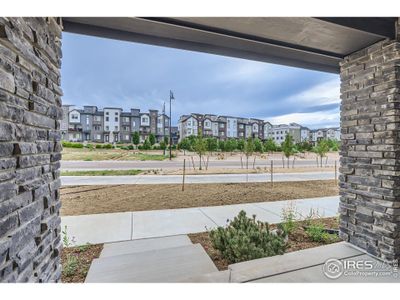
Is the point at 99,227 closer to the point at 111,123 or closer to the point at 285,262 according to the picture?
the point at 285,262

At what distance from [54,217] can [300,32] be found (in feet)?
9.09

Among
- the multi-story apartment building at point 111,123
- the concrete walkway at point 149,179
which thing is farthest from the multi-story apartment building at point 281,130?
the concrete walkway at point 149,179

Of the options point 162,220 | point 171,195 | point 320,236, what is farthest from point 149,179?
point 320,236

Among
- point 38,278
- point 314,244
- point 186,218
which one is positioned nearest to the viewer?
point 38,278

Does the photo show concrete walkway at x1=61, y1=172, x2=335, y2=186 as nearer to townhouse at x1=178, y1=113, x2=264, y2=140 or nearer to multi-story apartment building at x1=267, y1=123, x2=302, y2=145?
townhouse at x1=178, y1=113, x2=264, y2=140

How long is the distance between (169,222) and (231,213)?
129 centimetres

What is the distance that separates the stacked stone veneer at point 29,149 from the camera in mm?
1148

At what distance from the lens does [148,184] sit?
751 cm

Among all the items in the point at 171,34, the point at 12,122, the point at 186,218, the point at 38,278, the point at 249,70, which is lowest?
the point at 186,218

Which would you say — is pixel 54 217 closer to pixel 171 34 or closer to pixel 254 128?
pixel 171 34

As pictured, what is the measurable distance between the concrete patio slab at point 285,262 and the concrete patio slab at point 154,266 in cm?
36

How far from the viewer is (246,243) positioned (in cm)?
247

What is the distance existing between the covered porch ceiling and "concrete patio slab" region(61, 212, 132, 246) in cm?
260
